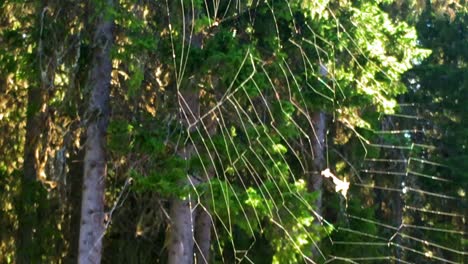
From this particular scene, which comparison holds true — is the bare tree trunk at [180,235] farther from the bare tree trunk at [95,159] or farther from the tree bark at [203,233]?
the bare tree trunk at [95,159]

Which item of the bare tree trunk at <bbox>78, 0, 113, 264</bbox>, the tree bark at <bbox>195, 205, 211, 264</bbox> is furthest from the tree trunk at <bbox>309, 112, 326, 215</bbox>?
the bare tree trunk at <bbox>78, 0, 113, 264</bbox>

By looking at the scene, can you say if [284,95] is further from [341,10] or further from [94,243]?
[94,243]

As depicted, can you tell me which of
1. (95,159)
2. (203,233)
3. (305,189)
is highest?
(95,159)

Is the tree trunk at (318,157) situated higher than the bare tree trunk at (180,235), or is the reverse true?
the tree trunk at (318,157)

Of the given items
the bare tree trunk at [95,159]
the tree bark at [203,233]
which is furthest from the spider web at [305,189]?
the bare tree trunk at [95,159]

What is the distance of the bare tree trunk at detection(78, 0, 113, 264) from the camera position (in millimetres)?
10445

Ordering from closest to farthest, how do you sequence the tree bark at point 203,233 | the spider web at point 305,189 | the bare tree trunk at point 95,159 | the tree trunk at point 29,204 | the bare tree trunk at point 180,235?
the spider web at point 305,189
the bare tree trunk at point 95,159
the bare tree trunk at point 180,235
the tree bark at point 203,233
the tree trunk at point 29,204

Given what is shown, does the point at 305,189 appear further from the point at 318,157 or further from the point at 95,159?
the point at 318,157

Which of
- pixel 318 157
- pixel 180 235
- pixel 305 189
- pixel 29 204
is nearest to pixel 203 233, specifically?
pixel 180 235

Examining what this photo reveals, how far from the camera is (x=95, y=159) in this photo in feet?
35.0

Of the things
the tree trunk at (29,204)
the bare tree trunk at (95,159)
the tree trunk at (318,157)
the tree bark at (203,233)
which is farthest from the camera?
the tree trunk at (318,157)

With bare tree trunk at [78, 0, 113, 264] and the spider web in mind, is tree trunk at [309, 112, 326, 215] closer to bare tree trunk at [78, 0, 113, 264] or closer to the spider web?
the spider web

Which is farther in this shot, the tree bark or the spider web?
the tree bark

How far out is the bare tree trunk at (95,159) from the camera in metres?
10.4
